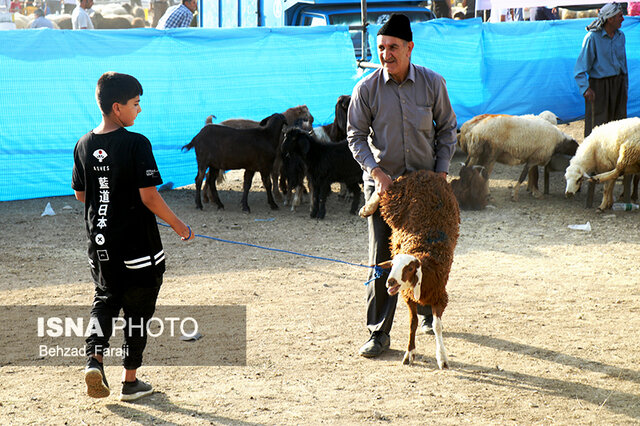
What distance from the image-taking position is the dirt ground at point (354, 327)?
13.0 ft

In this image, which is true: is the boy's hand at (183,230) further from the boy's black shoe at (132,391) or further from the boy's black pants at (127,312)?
the boy's black shoe at (132,391)

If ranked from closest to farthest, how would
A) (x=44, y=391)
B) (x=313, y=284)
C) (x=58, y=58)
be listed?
(x=44, y=391) → (x=313, y=284) → (x=58, y=58)

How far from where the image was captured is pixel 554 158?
995cm

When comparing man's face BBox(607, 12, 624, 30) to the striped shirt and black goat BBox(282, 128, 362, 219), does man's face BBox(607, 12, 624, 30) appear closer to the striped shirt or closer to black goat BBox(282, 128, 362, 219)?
black goat BBox(282, 128, 362, 219)

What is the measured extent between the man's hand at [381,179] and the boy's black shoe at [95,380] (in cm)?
200

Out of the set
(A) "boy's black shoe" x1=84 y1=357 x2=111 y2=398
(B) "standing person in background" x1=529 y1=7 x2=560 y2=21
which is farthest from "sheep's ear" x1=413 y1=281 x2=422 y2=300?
(B) "standing person in background" x1=529 y1=7 x2=560 y2=21

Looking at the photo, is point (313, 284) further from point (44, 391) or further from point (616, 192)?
point (616, 192)

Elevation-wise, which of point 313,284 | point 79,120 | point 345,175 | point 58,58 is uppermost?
point 58,58

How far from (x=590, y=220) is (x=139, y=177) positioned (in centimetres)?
671

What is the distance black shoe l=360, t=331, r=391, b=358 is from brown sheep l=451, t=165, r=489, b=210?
4951 millimetres

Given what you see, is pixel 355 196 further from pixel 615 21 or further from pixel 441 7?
pixel 441 7

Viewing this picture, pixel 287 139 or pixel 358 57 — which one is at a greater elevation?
pixel 358 57

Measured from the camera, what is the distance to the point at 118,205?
3.79m

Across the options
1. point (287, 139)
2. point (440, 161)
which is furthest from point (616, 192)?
point (440, 161)
